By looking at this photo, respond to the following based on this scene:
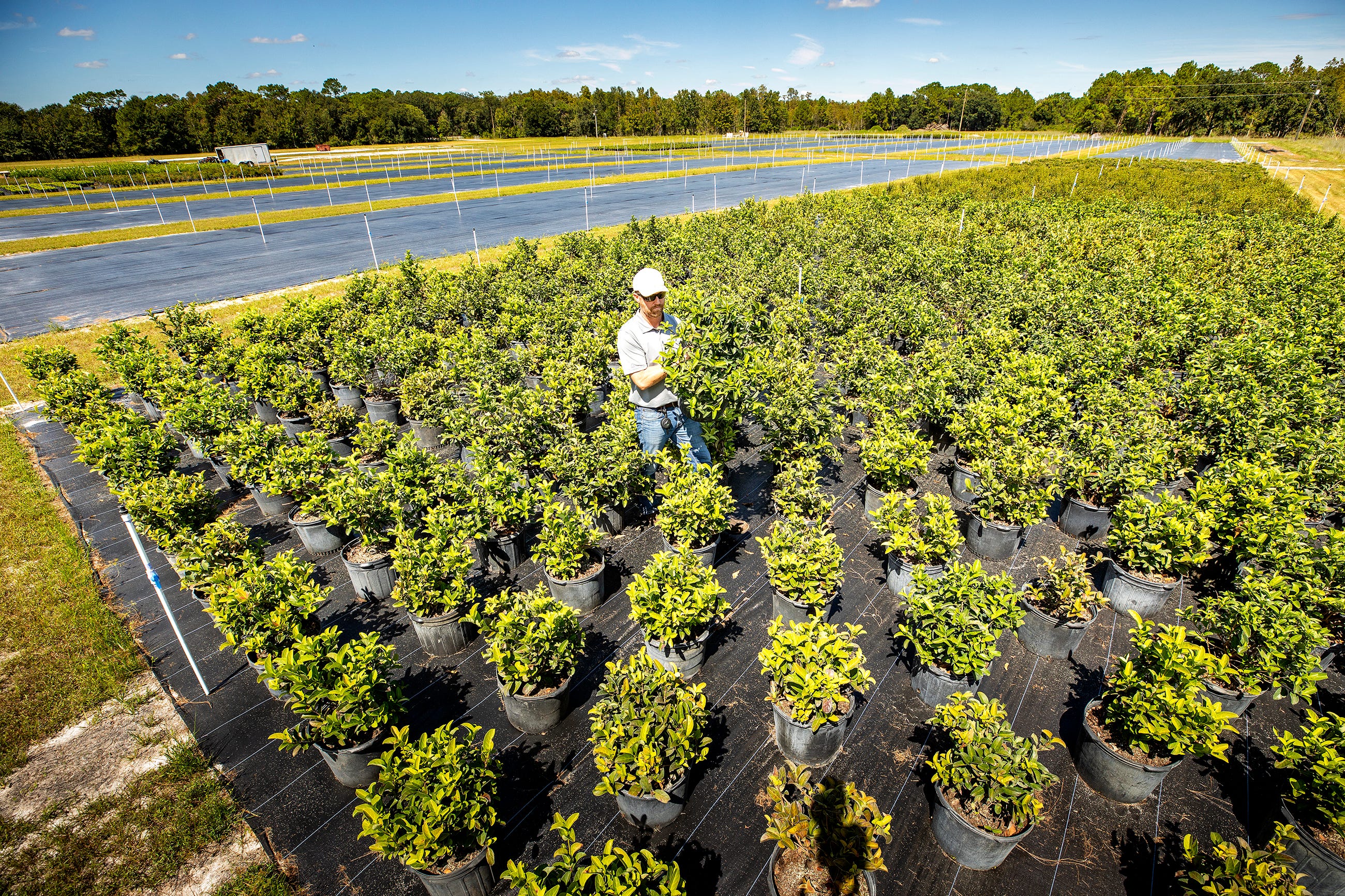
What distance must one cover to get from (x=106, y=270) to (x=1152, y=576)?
117ft

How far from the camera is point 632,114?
329ft

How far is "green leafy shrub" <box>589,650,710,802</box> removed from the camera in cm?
418

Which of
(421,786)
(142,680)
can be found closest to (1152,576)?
(421,786)

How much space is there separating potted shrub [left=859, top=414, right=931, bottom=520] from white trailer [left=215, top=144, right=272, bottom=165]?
7207cm

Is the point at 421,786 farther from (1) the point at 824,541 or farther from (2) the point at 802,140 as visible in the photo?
(2) the point at 802,140

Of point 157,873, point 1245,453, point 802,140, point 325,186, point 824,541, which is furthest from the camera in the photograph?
point 802,140

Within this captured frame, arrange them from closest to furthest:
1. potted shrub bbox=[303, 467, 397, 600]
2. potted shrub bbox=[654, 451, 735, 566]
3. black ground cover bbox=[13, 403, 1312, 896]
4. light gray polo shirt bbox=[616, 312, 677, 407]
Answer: black ground cover bbox=[13, 403, 1312, 896] → potted shrub bbox=[654, 451, 735, 566] → potted shrub bbox=[303, 467, 397, 600] → light gray polo shirt bbox=[616, 312, 677, 407]

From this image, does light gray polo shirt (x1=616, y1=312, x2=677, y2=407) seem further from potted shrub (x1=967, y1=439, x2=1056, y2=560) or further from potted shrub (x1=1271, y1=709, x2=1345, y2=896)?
potted shrub (x1=1271, y1=709, x2=1345, y2=896)

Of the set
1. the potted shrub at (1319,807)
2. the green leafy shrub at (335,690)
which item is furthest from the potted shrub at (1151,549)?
the green leafy shrub at (335,690)

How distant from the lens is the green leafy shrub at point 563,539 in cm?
629

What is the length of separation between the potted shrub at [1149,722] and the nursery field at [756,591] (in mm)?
34

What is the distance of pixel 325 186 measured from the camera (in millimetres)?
46500

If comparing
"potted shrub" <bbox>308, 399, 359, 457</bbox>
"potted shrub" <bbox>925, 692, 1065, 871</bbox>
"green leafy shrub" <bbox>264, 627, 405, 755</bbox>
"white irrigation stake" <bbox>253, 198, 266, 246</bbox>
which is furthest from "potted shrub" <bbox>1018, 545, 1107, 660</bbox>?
"white irrigation stake" <bbox>253, 198, 266, 246</bbox>

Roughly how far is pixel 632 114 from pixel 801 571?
113m
